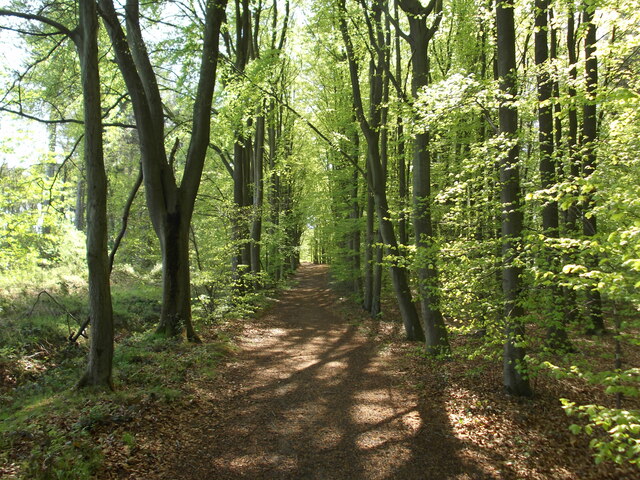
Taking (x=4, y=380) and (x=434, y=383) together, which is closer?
(x=4, y=380)

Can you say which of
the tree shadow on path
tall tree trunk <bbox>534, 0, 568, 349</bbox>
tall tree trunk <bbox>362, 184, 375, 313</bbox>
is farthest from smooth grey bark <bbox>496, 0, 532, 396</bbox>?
tall tree trunk <bbox>362, 184, 375, 313</bbox>

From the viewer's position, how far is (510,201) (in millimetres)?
6125

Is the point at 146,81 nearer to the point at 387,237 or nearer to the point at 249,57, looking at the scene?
the point at 387,237

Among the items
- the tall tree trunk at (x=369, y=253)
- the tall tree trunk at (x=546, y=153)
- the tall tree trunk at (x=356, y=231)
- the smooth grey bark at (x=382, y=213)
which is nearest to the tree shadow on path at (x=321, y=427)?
the smooth grey bark at (x=382, y=213)

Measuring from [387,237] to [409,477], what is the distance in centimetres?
712

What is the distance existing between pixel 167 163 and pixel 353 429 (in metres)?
7.03

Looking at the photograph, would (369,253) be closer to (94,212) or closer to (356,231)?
(356,231)

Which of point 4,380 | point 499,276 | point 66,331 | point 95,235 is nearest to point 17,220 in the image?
point 66,331

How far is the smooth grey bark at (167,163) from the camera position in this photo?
8.30m

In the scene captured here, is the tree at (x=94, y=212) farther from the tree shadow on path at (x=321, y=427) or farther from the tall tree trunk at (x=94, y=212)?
the tree shadow on path at (x=321, y=427)

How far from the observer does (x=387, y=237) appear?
35.9 ft

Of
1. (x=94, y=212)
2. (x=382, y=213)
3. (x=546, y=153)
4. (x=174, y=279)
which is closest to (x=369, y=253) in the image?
(x=382, y=213)

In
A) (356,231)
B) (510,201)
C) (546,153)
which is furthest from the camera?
(356,231)

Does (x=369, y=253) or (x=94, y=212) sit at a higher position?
(x=94, y=212)
